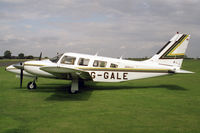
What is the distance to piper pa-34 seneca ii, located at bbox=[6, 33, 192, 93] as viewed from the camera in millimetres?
10328

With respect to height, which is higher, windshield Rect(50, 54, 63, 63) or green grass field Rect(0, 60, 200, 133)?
windshield Rect(50, 54, 63, 63)

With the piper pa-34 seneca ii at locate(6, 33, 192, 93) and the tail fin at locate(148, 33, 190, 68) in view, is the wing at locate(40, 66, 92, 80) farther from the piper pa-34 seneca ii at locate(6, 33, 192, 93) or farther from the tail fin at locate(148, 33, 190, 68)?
the tail fin at locate(148, 33, 190, 68)

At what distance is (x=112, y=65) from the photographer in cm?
1103

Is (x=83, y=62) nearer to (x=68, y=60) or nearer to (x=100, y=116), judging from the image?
(x=68, y=60)

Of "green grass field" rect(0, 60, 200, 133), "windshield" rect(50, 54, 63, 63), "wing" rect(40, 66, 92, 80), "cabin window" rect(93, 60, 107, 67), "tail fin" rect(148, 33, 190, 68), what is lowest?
"green grass field" rect(0, 60, 200, 133)

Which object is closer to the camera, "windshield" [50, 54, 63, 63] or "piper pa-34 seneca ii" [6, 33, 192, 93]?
"piper pa-34 seneca ii" [6, 33, 192, 93]

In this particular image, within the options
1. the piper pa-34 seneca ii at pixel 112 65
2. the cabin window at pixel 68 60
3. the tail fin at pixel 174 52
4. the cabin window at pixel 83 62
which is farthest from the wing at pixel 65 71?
the tail fin at pixel 174 52

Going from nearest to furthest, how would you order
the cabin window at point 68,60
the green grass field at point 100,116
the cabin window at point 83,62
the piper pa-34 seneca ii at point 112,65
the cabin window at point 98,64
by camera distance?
1. the green grass field at point 100,116
2. the piper pa-34 seneca ii at point 112,65
3. the cabin window at point 68,60
4. the cabin window at point 83,62
5. the cabin window at point 98,64

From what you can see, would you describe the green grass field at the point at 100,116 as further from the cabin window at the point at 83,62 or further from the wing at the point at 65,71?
the cabin window at the point at 83,62

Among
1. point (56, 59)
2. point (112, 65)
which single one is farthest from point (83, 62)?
point (112, 65)

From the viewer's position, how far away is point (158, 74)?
11.4 metres

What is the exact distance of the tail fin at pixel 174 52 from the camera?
11.8 meters

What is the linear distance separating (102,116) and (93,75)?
5038mm

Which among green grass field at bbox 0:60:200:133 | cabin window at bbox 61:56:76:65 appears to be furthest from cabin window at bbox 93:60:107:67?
green grass field at bbox 0:60:200:133
